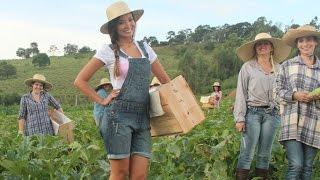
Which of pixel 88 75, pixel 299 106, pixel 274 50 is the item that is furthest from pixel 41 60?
pixel 88 75

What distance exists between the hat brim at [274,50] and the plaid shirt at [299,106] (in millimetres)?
577

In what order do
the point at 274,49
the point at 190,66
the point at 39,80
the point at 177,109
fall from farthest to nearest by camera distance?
the point at 190,66 → the point at 39,80 → the point at 274,49 → the point at 177,109

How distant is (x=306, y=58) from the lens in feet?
16.6

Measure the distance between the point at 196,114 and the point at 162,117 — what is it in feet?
0.80

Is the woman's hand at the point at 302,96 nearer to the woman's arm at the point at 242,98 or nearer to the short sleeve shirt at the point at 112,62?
the woman's arm at the point at 242,98

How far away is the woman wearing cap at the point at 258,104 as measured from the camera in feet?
18.3

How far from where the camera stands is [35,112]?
25.4ft

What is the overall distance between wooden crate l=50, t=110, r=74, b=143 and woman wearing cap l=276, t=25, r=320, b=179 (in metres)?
3.79

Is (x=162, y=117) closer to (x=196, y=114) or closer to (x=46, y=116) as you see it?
(x=196, y=114)

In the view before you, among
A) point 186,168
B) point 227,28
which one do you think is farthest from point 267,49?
point 227,28

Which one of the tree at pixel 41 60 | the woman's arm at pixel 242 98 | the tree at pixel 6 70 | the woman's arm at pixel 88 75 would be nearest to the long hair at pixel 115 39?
the woman's arm at pixel 88 75

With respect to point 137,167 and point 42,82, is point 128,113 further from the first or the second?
point 42,82

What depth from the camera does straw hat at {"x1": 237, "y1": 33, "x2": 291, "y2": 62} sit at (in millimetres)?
5641

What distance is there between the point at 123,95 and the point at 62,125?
4224 millimetres
